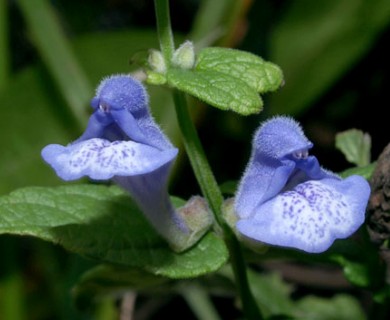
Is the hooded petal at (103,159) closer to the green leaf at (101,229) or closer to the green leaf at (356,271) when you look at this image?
the green leaf at (101,229)

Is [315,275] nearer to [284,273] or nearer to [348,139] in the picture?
[284,273]

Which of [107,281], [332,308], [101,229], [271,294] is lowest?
[332,308]

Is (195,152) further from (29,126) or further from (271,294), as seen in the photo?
(29,126)

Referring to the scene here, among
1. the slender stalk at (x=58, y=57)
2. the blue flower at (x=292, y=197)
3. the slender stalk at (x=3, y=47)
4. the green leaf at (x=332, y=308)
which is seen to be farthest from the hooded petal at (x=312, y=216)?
the slender stalk at (x=3, y=47)

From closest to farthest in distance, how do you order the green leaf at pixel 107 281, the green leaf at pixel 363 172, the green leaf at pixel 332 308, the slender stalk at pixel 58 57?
the green leaf at pixel 363 172 < the green leaf at pixel 107 281 < the green leaf at pixel 332 308 < the slender stalk at pixel 58 57

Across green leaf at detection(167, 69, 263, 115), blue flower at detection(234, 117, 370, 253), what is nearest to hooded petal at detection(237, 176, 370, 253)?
blue flower at detection(234, 117, 370, 253)

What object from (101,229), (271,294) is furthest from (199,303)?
(101,229)

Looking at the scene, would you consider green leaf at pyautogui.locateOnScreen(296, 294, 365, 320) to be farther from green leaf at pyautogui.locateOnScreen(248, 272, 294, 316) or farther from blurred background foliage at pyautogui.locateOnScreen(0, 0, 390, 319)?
blurred background foliage at pyautogui.locateOnScreen(0, 0, 390, 319)
